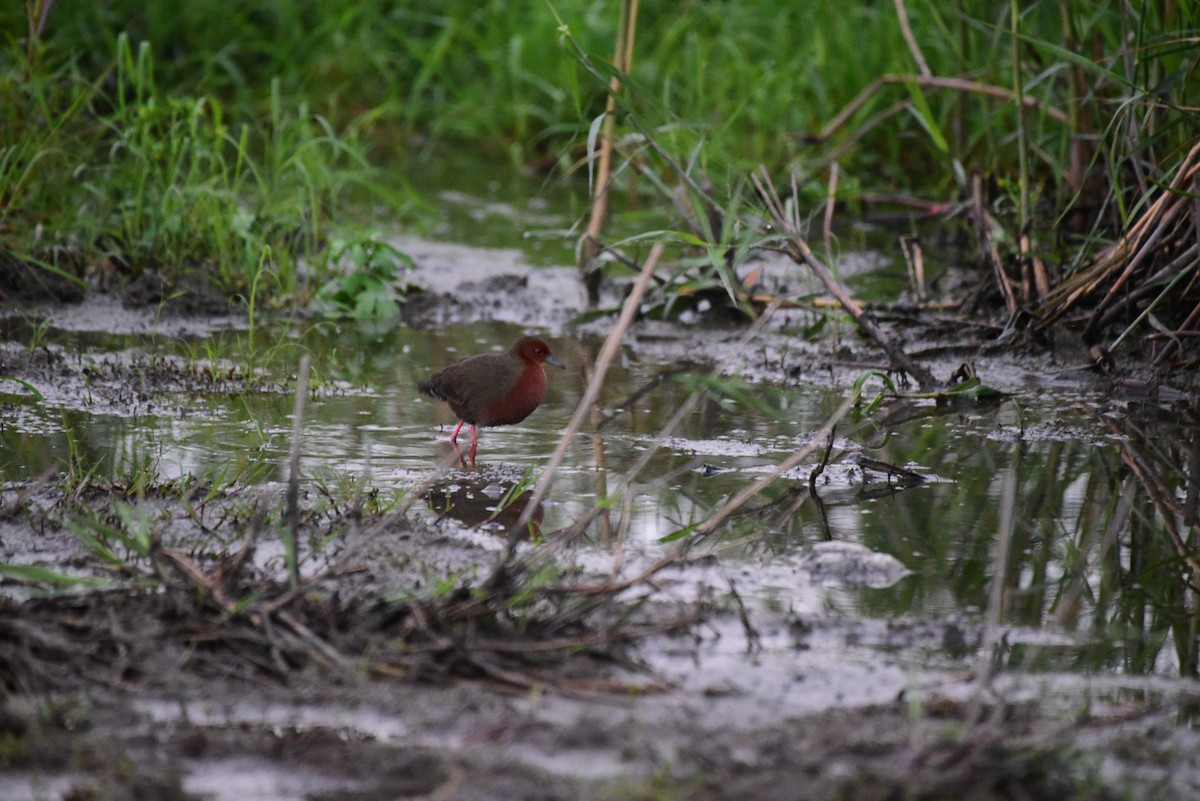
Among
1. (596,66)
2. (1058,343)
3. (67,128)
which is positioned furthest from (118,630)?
(67,128)

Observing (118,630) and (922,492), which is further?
(922,492)

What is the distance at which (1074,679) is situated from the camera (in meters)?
2.93

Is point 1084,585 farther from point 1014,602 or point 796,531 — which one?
point 796,531

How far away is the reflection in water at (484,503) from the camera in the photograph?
3.88 metres

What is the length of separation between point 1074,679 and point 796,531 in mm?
1020

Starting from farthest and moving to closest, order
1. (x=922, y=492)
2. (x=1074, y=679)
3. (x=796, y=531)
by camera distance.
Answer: (x=922, y=492), (x=796, y=531), (x=1074, y=679)

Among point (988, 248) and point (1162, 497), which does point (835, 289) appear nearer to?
point (988, 248)

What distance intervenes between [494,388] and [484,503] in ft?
2.01

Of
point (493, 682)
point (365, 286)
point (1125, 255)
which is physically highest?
point (1125, 255)

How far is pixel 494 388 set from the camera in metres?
4.60

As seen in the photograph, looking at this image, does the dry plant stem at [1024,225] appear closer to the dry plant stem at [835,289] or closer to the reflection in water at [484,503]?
the dry plant stem at [835,289]

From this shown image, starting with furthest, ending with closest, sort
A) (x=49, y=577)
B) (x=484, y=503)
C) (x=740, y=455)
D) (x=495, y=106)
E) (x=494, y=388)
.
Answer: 1. (x=495, y=106)
2. (x=494, y=388)
3. (x=740, y=455)
4. (x=484, y=503)
5. (x=49, y=577)

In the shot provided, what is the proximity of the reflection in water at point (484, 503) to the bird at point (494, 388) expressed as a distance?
26cm

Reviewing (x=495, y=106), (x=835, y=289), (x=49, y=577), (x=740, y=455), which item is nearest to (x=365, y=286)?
(x=835, y=289)
